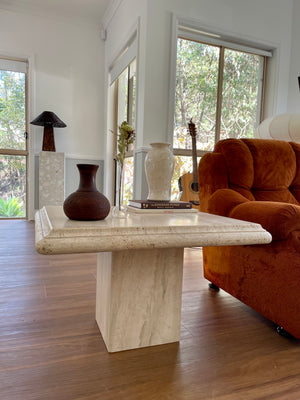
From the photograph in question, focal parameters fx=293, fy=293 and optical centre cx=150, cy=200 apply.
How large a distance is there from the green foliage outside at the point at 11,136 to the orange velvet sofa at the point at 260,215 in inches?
131

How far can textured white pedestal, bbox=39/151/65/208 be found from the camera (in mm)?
3840

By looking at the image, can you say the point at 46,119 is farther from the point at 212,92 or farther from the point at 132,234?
the point at 132,234

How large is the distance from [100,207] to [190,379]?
24.4 inches

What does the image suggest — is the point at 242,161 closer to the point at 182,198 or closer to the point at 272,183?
the point at 272,183

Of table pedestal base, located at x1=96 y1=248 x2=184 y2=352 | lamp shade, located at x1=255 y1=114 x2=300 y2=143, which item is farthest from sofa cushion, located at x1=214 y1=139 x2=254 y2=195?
lamp shade, located at x1=255 y1=114 x2=300 y2=143

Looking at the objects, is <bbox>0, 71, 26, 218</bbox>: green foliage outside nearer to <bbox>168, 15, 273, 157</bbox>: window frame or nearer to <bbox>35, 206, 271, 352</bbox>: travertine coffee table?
<bbox>168, 15, 273, 157</bbox>: window frame

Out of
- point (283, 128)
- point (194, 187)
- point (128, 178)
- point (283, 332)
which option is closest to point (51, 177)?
point (128, 178)

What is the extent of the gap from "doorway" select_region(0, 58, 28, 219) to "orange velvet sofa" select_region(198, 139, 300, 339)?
3.31 metres

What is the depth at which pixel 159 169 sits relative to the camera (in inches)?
52.1

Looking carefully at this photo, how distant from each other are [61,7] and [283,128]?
3.27 meters

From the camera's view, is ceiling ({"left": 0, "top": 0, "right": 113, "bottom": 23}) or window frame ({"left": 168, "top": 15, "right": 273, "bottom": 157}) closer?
window frame ({"left": 168, "top": 15, "right": 273, "bottom": 157})

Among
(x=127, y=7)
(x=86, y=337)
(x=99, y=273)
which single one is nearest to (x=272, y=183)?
(x=99, y=273)

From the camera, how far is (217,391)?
89cm

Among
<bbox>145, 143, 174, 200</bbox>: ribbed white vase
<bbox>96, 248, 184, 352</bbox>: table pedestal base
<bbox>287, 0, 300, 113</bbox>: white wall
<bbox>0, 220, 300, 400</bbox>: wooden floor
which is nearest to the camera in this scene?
<bbox>0, 220, 300, 400</bbox>: wooden floor
